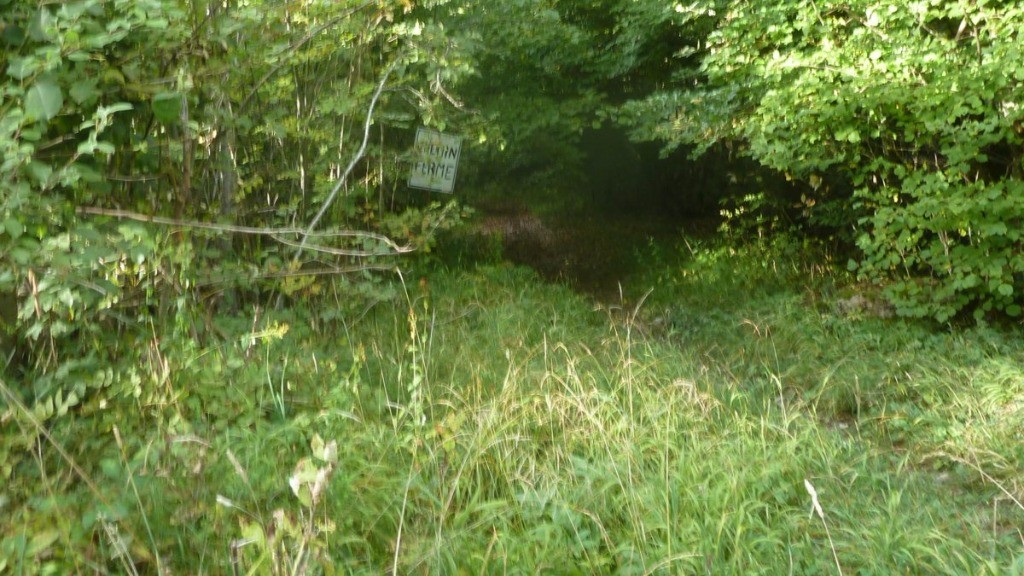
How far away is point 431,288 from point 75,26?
8.15 metres

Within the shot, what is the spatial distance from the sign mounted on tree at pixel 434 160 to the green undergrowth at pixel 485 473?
9.56ft

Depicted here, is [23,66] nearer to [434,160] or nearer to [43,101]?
[43,101]

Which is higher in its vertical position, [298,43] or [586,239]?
[298,43]

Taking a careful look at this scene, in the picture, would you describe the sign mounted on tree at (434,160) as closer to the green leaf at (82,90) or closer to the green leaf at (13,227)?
the green leaf at (82,90)

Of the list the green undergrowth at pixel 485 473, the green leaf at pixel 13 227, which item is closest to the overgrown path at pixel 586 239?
the green undergrowth at pixel 485 473

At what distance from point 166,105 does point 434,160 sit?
19.9 feet

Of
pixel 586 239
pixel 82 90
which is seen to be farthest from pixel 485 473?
pixel 586 239

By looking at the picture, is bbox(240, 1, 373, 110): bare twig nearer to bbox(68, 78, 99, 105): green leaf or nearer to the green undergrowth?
bbox(68, 78, 99, 105): green leaf

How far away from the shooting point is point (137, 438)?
3.82m

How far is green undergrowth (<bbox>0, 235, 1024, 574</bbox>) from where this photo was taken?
3135 millimetres

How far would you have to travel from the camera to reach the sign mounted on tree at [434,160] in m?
9.12

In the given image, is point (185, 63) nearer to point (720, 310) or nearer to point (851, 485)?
point (851, 485)

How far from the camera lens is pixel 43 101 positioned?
301cm

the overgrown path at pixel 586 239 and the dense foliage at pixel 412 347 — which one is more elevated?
the dense foliage at pixel 412 347
